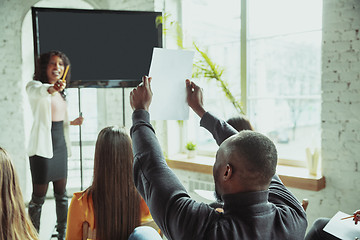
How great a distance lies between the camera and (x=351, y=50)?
246cm

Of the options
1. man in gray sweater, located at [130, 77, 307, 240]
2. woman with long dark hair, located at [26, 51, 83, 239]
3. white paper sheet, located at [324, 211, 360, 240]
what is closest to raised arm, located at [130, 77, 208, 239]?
man in gray sweater, located at [130, 77, 307, 240]

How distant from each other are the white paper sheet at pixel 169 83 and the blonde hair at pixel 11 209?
62 centimetres

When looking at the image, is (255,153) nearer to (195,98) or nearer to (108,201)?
(195,98)

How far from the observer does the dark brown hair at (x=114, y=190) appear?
1.54 meters

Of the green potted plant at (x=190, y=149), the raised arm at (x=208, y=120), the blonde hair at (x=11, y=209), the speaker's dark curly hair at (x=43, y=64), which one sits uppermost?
the speaker's dark curly hair at (x=43, y=64)

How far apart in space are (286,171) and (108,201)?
1789 millimetres

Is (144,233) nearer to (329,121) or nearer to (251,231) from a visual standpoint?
(251,231)

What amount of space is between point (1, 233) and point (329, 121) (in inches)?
90.2

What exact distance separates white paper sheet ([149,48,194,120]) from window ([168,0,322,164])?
1800 millimetres

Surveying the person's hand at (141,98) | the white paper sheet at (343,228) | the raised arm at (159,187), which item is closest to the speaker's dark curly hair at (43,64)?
the person's hand at (141,98)

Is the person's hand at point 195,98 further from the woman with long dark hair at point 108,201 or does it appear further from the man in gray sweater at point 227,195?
the woman with long dark hair at point 108,201

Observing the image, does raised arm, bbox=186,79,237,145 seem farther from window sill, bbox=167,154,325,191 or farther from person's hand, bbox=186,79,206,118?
window sill, bbox=167,154,325,191

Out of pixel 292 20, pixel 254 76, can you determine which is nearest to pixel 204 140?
pixel 254 76

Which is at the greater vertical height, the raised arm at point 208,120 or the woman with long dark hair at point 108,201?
the raised arm at point 208,120
